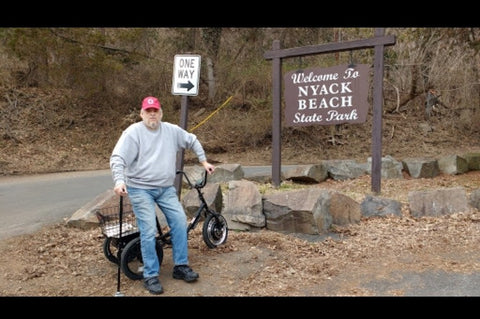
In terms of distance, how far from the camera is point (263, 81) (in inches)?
704

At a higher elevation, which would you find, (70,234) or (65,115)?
(65,115)

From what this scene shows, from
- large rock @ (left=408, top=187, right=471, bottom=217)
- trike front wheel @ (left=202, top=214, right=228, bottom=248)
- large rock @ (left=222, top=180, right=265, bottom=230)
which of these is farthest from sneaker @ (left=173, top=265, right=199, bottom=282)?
large rock @ (left=408, top=187, right=471, bottom=217)

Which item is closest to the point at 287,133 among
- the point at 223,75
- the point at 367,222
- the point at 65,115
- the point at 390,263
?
the point at 223,75

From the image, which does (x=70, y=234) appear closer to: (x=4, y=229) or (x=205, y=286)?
(x=4, y=229)

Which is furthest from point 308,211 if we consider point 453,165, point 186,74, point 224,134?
point 224,134

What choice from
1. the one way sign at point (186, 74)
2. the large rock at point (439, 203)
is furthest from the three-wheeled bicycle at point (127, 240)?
the large rock at point (439, 203)

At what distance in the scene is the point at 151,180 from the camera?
449 centimetres

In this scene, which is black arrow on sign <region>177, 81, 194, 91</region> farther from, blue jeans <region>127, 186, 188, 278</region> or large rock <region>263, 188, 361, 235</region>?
blue jeans <region>127, 186, 188, 278</region>

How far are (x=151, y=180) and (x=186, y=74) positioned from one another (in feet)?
9.53

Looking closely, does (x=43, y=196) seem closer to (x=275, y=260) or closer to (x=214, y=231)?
(x=214, y=231)

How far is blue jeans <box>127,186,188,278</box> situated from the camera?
173 inches

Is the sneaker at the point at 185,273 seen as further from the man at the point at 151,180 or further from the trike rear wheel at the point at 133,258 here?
the trike rear wheel at the point at 133,258

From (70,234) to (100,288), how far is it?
1952 millimetres

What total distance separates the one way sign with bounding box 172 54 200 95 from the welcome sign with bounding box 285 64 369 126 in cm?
221
